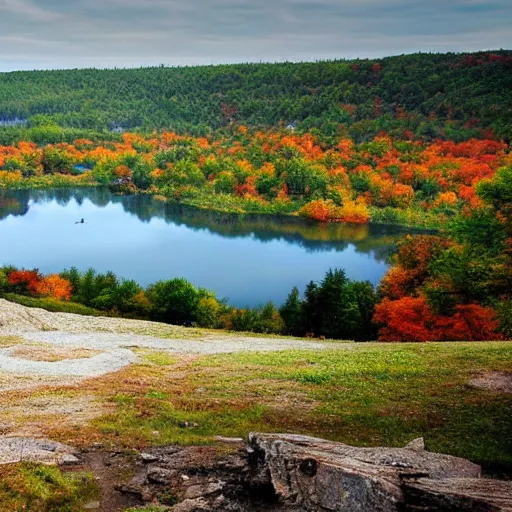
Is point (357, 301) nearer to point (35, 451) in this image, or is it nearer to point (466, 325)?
point (466, 325)

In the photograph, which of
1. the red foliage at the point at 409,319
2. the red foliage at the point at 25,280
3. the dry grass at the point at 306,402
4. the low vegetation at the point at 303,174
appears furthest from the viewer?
the low vegetation at the point at 303,174

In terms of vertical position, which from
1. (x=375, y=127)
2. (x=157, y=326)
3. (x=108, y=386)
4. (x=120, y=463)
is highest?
(x=375, y=127)

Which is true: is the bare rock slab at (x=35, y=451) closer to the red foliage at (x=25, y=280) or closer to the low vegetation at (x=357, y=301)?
the low vegetation at (x=357, y=301)

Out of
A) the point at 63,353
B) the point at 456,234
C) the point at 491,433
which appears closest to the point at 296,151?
the point at 456,234

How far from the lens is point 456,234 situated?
46.3m

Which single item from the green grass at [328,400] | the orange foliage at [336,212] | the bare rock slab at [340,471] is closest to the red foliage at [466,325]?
the green grass at [328,400]

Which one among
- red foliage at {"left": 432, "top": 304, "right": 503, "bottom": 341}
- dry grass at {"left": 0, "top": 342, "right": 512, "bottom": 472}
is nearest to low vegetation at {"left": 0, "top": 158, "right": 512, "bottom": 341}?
red foliage at {"left": 432, "top": 304, "right": 503, "bottom": 341}

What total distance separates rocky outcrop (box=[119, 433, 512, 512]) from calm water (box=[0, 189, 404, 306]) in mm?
52040

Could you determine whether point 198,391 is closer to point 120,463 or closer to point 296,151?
point 120,463

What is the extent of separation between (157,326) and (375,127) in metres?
154

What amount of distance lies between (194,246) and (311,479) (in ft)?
289

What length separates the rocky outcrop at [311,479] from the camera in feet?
39.5

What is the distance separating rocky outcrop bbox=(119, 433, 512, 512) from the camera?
1205 cm

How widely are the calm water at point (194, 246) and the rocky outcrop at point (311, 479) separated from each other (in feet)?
171
